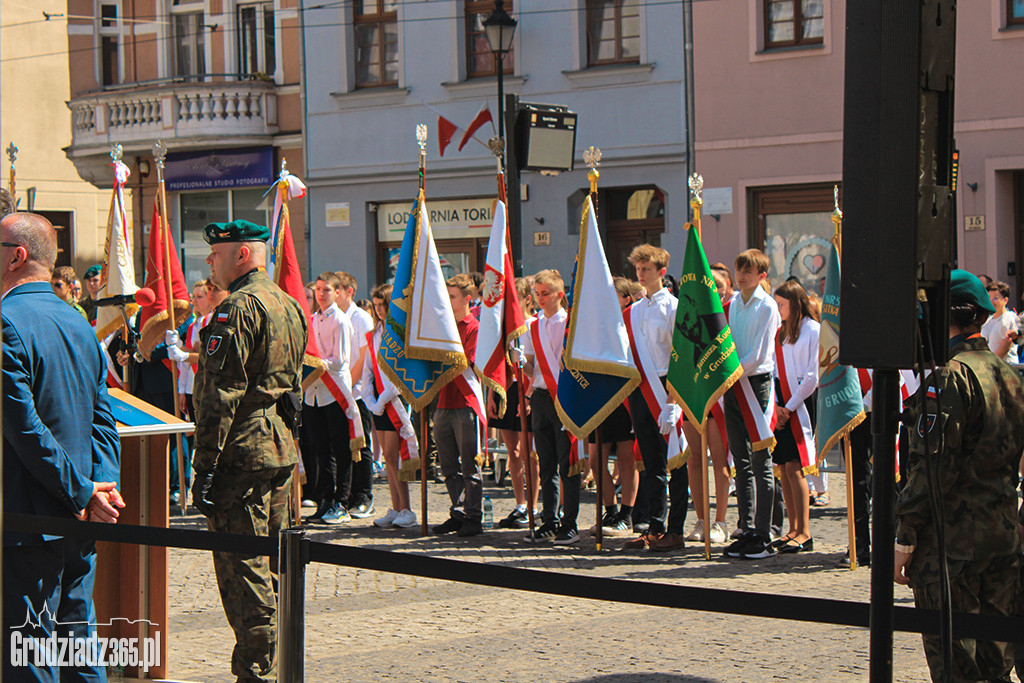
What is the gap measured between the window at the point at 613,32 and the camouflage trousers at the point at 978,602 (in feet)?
55.4

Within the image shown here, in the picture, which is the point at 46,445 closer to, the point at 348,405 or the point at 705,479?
the point at 705,479

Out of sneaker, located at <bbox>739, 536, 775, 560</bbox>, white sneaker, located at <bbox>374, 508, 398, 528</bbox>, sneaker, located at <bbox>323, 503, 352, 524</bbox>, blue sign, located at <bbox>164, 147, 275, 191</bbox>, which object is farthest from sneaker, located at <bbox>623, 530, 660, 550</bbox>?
blue sign, located at <bbox>164, 147, 275, 191</bbox>

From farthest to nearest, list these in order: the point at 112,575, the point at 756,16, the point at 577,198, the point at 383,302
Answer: the point at 577,198, the point at 756,16, the point at 383,302, the point at 112,575

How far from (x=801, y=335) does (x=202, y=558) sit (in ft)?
15.4

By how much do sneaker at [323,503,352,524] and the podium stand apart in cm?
467

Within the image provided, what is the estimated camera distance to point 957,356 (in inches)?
172

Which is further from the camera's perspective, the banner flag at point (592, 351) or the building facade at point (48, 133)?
the building facade at point (48, 133)

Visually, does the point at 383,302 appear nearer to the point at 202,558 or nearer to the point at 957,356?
the point at 202,558

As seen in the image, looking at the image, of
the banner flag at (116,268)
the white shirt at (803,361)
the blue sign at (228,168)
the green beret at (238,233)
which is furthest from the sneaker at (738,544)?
the blue sign at (228,168)

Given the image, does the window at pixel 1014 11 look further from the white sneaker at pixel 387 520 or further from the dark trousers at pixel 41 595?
the dark trousers at pixel 41 595

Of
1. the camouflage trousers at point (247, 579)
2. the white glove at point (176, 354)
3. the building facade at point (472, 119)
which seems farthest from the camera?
the building facade at point (472, 119)

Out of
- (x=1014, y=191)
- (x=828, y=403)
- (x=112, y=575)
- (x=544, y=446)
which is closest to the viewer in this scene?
(x=112, y=575)

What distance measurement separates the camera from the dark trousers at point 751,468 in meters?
8.61

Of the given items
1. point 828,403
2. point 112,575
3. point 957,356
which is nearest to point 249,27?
point 828,403
